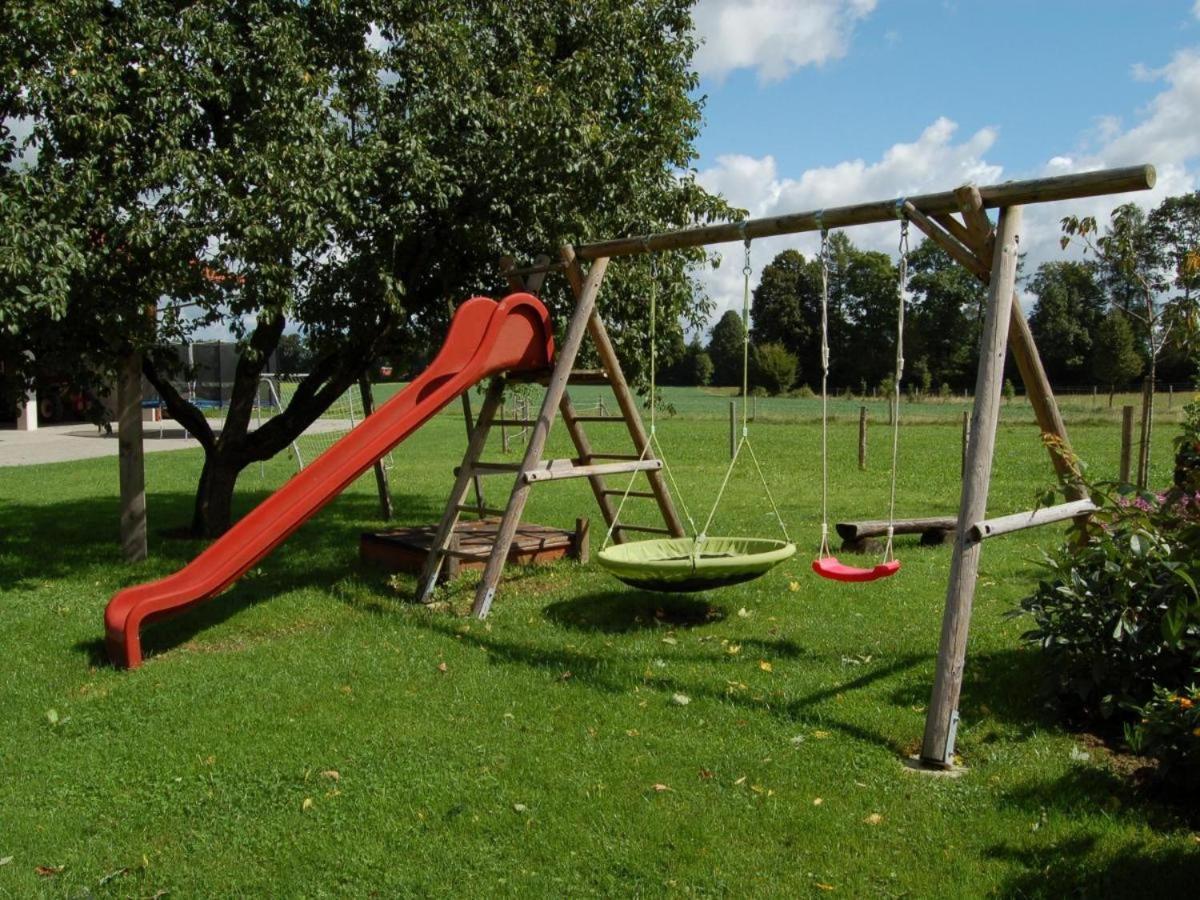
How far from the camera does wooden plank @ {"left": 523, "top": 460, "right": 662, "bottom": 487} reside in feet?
23.3

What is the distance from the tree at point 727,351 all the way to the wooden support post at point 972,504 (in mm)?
59737

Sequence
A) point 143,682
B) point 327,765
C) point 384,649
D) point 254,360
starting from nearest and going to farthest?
point 327,765
point 143,682
point 384,649
point 254,360

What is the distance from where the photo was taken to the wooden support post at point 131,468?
916 centimetres

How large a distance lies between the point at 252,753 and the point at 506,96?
20.2 ft

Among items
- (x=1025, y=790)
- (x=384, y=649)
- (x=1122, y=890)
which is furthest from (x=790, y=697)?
(x=384, y=649)

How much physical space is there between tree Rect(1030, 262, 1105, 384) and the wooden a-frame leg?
59.0 meters

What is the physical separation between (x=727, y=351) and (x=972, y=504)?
6785cm

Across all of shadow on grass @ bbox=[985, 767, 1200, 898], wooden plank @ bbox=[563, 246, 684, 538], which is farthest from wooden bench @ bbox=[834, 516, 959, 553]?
shadow on grass @ bbox=[985, 767, 1200, 898]

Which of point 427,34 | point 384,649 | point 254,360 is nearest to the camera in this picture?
point 384,649

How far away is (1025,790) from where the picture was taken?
409 centimetres

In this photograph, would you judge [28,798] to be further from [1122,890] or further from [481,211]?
[481,211]

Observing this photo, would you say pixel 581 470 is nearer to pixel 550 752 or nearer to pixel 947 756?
pixel 550 752

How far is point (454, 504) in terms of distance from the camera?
7746 mm

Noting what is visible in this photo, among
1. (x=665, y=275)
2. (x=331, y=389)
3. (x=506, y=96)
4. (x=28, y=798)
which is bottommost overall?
(x=28, y=798)
